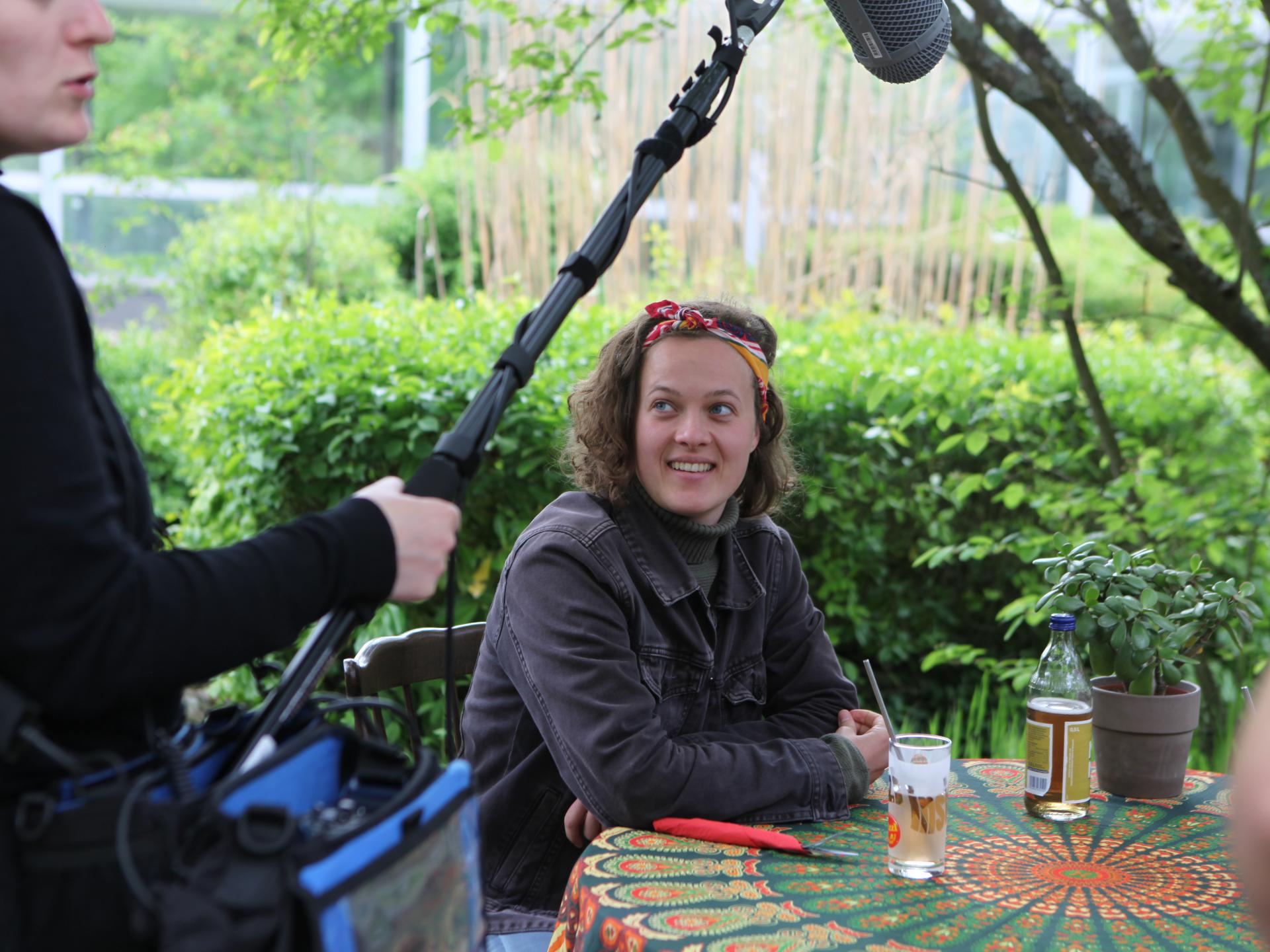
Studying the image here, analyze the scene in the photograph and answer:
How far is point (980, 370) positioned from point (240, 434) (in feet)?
7.87

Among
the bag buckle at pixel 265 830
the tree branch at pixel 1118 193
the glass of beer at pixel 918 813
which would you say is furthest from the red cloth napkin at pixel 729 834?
the tree branch at pixel 1118 193

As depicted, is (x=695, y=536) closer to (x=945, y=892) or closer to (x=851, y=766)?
(x=851, y=766)

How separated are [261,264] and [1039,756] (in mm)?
6038

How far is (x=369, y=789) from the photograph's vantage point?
1.00 meters

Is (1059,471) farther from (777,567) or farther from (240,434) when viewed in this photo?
(240,434)

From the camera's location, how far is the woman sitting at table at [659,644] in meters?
1.64

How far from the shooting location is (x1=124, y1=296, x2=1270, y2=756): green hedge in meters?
3.32

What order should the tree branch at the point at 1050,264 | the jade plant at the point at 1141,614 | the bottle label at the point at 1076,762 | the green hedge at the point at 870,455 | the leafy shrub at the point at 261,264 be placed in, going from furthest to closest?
the leafy shrub at the point at 261,264
the green hedge at the point at 870,455
the tree branch at the point at 1050,264
the jade plant at the point at 1141,614
the bottle label at the point at 1076,762

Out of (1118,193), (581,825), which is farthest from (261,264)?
(581,825)

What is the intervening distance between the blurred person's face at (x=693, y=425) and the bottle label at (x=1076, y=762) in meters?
0.66

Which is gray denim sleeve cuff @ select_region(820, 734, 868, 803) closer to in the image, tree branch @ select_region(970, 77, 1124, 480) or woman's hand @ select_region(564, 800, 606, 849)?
woman's hand @ select_region(564, 800, 606, 849)

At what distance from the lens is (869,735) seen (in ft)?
5.88

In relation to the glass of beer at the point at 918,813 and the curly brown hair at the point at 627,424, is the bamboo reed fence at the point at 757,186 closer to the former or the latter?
the curly brown hair at the point at 627,424

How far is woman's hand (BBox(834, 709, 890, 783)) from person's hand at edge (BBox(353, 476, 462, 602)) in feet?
Answer: 2.83
